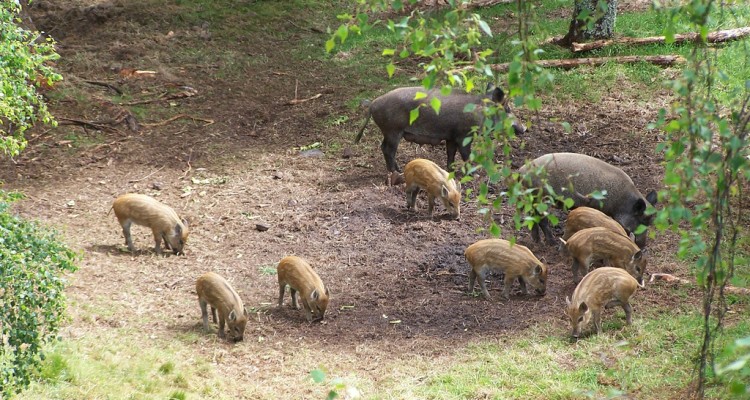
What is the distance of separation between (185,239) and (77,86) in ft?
19.0

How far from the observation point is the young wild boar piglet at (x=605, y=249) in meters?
7.84

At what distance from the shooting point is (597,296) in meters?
7.01

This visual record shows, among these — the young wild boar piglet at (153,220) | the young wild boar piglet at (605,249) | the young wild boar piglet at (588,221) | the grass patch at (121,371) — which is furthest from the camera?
the young wild boar piglet at (153,220)

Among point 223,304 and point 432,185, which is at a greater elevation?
point 432,185

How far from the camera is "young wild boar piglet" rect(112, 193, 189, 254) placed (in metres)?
8.85

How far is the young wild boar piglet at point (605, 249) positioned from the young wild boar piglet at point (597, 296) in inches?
28.1

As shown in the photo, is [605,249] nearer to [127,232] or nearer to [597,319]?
[597,319]

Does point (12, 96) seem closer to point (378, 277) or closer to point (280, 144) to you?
point (378, 277)

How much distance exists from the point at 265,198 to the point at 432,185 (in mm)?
2223

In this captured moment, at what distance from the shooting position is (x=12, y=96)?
612 cm

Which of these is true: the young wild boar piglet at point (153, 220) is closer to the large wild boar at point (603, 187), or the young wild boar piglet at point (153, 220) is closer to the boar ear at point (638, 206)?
the large wild boar at point (603, 187)

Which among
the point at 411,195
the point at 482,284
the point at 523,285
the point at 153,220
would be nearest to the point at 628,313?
the point at 523,285

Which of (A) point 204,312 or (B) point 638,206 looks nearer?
(A) point 204,312

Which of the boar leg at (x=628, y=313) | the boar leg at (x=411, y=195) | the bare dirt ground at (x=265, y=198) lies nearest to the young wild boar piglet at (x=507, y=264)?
the bare dirt ground at (x=265, y=198)
